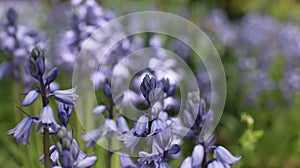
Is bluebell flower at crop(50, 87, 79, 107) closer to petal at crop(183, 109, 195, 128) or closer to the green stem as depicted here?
the green stem

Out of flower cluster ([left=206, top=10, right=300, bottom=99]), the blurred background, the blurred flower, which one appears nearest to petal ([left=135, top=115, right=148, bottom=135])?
the blurred background

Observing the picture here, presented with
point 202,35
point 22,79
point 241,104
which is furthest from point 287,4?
point 22,79

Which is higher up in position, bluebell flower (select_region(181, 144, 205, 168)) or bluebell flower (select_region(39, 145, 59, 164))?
bluebell flower (select_region(39, 145, 59, 164))

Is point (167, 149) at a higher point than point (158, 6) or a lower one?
lower

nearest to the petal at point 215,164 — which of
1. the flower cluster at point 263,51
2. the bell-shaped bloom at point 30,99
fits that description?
the bell-shaped bloom at point 30,99

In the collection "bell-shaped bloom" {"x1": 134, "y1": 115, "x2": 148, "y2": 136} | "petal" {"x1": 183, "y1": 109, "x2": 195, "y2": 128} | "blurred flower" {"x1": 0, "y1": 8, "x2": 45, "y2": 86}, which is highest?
"blurred flower" {"x1": 0, "y1": 8, "x2": 45, "y2": 86}

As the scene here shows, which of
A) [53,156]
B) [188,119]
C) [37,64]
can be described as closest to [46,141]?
[53,156]

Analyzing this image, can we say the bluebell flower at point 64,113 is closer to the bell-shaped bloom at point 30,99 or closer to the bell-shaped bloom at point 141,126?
the bell-shaped bloom at point 30,99

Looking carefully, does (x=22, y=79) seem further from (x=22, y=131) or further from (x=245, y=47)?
(x=245, y=47)
